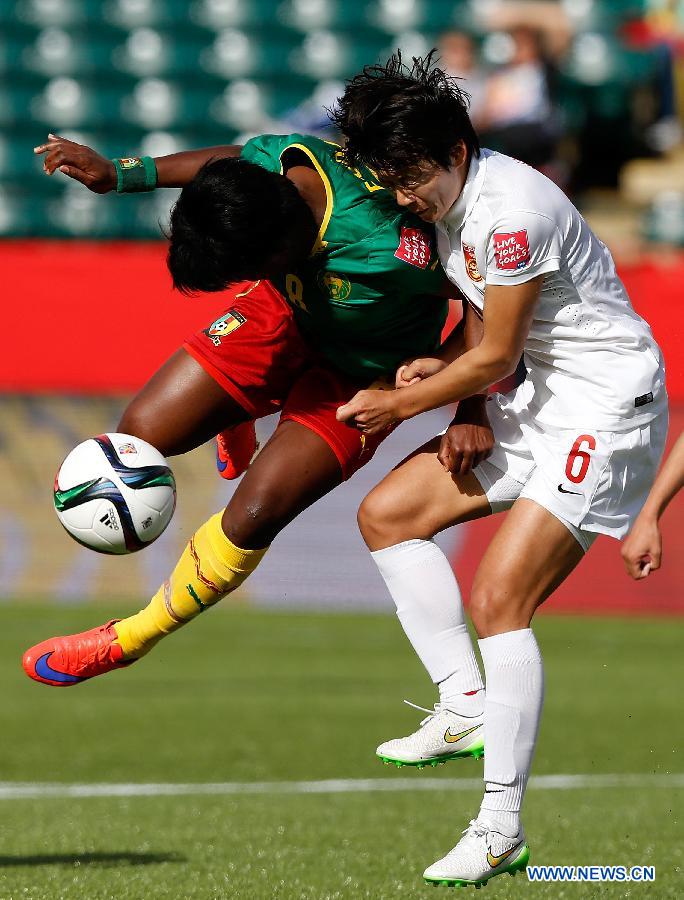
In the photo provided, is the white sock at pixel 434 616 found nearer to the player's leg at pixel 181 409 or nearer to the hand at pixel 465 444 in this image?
the hand at pixel 465 444

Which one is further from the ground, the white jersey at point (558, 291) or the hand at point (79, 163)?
the hand at point (79, 163)

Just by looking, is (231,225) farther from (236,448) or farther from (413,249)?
(236,448)

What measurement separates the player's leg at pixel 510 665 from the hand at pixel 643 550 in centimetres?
24

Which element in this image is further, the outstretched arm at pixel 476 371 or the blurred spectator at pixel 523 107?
the blurred spectator at pixel 523 107

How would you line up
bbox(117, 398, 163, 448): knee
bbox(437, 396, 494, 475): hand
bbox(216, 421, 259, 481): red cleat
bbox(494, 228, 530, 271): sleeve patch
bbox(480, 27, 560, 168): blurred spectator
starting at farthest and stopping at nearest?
bbox(480, 27, 560, 168): blurred spectator, bbox(216, 421, 259, 481): red cleat, bbox(117, 398, 163, 448): knee, bbox(437, 396, 494, 475): hand, bbox(494, 228, 530, 271): sleeve patch

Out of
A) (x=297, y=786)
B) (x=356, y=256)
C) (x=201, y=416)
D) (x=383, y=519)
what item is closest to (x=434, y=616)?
(x=383, y=519)

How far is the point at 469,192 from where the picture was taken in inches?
Answer: 175

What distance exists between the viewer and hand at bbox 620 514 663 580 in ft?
14.1

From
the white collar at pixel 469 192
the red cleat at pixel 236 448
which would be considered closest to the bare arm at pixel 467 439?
the white collar at pixel 469 192

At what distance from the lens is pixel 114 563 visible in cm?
1223

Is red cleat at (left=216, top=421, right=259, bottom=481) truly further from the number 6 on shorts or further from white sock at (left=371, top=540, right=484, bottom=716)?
the number 6 on shorts

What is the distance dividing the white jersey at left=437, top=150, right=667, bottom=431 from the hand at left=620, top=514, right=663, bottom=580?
382 mm

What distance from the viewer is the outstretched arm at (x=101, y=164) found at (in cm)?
494

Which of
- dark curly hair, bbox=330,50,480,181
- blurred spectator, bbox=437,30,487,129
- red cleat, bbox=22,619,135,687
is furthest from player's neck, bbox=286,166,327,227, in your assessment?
blurred spectator, bbox=437,30,487,129
